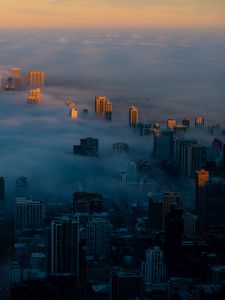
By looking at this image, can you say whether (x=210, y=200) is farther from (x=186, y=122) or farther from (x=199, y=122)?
(x=186, y=122)

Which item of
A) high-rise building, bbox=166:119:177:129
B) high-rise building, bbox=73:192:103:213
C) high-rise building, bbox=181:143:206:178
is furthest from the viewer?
high-rise building, bbox=166:119:177:129

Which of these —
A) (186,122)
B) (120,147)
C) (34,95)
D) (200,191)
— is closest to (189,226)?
(200,191)

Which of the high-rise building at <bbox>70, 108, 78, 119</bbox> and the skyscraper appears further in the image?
the high-rise building at <bbox>70, 108, 78, 119</bbox>

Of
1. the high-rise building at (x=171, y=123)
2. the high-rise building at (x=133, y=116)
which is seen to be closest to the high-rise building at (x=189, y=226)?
the high-rise building at (x=171, y=123)

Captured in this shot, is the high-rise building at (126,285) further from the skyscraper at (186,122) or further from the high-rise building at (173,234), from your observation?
the skyscraper at (186,122)

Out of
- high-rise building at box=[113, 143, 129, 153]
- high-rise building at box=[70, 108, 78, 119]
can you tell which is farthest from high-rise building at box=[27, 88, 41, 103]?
high-rise building at box=[113, 143, 129, 153]

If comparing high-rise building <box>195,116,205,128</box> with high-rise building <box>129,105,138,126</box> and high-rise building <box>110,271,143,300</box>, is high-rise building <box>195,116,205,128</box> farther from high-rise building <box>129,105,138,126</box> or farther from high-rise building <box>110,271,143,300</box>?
high-rise building <box>110,271,143,300</box>

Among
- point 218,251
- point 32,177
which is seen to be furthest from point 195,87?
point 218,251

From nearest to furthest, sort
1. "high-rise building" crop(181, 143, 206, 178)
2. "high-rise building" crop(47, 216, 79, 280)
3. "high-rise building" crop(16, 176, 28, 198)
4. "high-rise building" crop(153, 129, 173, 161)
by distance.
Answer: "high-rise building" crop(47, 216, 79, 280), "high-rise building" crop(16, 176, 28, 198), "high-rise building" crop(181, 143, 206, 178), "high-rise building" crop(153, 129, 173, 161)
